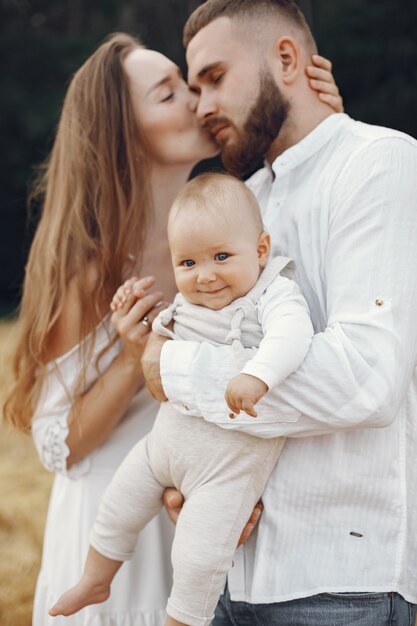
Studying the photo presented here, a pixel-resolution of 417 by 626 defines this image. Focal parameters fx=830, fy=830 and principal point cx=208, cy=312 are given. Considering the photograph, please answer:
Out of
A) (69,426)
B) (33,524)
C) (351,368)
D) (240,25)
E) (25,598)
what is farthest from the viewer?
(33,524)

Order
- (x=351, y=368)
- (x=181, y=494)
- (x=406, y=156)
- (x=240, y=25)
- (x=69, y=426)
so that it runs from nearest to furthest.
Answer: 1. (x=351, y=368)
2. (x=406, y=156)
3. (x=181, y=494)
4. (x=240, y=25)
5. (x=69, y=426)

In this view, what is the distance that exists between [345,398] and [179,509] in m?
0.62

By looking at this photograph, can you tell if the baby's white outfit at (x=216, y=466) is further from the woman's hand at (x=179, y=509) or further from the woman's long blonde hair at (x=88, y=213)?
the woman's long blonde hair at (x=88, y=213)

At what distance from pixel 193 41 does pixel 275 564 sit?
1714 millimetres

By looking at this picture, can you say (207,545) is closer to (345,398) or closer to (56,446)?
(345,398)

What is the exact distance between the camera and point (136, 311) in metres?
2.70

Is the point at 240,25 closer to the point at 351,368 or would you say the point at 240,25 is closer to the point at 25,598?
the point at 351,368

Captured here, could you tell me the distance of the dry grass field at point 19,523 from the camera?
4.47m

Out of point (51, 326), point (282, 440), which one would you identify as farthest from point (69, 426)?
point (282, 440)

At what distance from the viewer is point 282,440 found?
2.25 m

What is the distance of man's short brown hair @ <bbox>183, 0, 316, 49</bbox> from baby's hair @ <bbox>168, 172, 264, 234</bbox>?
692mm

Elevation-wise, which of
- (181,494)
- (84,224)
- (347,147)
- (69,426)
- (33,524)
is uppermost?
(347,147)

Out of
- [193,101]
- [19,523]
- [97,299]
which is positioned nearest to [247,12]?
[193,101]

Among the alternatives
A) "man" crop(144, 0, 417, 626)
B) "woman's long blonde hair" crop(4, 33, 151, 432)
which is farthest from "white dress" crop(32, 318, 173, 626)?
"man" crop(144, 0, 417, 626)
